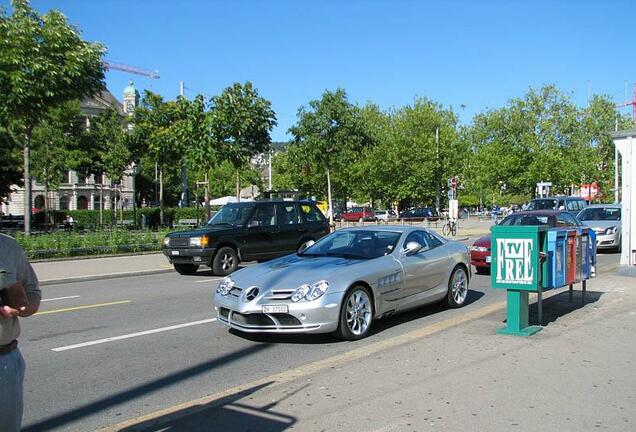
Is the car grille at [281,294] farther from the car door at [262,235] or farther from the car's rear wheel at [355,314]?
the car door at [262,235]

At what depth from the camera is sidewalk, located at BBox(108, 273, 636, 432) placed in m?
4.53

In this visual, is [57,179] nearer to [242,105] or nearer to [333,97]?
[333,97]

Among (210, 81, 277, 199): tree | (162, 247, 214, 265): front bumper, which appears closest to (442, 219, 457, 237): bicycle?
(210, 81, 277, 199): tree

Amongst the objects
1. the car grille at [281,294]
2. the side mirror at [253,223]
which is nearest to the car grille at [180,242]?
the side mirror at [253,223]

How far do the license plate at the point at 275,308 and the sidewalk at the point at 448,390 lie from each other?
912mm

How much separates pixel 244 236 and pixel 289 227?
1.52 m

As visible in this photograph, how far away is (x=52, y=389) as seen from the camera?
5676 millimetres

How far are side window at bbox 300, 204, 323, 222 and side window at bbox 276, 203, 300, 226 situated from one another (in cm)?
30

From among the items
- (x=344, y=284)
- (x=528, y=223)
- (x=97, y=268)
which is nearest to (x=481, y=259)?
(x=528, y=223)

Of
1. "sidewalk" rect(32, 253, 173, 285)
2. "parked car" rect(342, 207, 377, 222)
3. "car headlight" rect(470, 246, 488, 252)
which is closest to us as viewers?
"car headlight" rect(470, 246, 488, 252)

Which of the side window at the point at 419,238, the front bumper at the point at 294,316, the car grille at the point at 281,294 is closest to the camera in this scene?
the front bumper at the point at 294,316

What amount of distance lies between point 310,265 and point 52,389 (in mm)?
3377

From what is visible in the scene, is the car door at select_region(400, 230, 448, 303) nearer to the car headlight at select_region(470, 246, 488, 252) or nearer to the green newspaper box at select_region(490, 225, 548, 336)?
the green newspaper box at select_region(490, 225, 548, 336)

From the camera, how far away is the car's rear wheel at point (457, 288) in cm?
962
